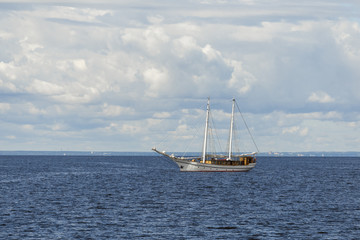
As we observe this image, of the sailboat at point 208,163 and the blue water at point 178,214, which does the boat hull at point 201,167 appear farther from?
the blue water at point 178,214

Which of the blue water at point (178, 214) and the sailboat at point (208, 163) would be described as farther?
the sailboat at point (208, 163)

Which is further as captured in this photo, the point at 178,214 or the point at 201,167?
the point at 201,167

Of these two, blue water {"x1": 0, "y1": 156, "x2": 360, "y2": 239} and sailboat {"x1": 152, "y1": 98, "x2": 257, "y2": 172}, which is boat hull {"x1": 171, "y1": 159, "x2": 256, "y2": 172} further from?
blue water {"x1": 0, "y1": 156, "x2": 360, "y2": 239}

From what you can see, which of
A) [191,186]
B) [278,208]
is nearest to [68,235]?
[278,208]

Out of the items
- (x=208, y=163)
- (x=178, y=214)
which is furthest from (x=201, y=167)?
(x=178, y=214)

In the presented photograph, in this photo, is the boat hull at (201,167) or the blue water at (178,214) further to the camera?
the boat hull at (201,167)

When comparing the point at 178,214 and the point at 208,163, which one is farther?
the point at 208,163

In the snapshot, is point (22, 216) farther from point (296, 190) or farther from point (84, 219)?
point (296, 190)

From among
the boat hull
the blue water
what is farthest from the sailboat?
the blue water

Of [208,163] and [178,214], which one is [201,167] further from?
[178,214]

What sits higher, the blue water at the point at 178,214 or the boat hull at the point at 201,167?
the boat hull at the point at 201,167

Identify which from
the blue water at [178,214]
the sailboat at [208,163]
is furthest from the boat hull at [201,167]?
the blue water at [178,214]

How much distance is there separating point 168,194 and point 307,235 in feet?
144

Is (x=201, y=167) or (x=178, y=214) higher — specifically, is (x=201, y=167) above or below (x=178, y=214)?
above
